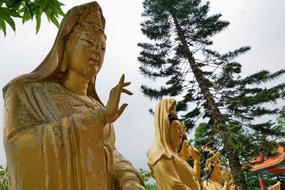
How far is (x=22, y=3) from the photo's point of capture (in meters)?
3.05

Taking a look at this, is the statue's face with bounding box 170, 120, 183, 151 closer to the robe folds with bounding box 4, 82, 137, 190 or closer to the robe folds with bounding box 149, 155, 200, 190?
the robe folds with bounding box 149, 155, 200, 190

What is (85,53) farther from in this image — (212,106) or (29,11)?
(212,106)

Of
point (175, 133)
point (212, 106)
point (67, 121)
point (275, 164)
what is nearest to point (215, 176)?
point (175, 133)

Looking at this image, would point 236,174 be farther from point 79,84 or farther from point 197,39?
point 79,84

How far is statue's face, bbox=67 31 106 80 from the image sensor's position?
266cm

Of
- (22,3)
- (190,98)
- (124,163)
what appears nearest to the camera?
(124,163)

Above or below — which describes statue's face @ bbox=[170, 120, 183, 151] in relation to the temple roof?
above

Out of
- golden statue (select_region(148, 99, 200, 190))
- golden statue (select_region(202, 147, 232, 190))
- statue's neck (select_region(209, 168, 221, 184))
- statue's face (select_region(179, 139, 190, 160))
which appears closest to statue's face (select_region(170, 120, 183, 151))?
golden statue (select_region(148, 99, 200, 190))

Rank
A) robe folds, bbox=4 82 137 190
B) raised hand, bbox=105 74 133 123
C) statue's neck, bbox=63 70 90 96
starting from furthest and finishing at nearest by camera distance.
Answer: statue's neck, bbox=63 70 90 96 < raised hand, bbox=105 74 133 123 < robe folds, bbox=4 82 137 190

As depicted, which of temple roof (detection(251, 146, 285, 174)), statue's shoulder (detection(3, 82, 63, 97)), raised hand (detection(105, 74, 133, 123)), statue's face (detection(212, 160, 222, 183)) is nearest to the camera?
raised hand (detection(105, 74, 133, 123))

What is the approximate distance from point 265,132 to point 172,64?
5.66 metres

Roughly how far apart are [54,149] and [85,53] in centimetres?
80

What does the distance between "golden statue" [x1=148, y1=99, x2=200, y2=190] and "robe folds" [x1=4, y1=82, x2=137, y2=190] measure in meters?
2.69

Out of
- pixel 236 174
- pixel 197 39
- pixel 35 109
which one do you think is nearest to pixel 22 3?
pixel 35 109
